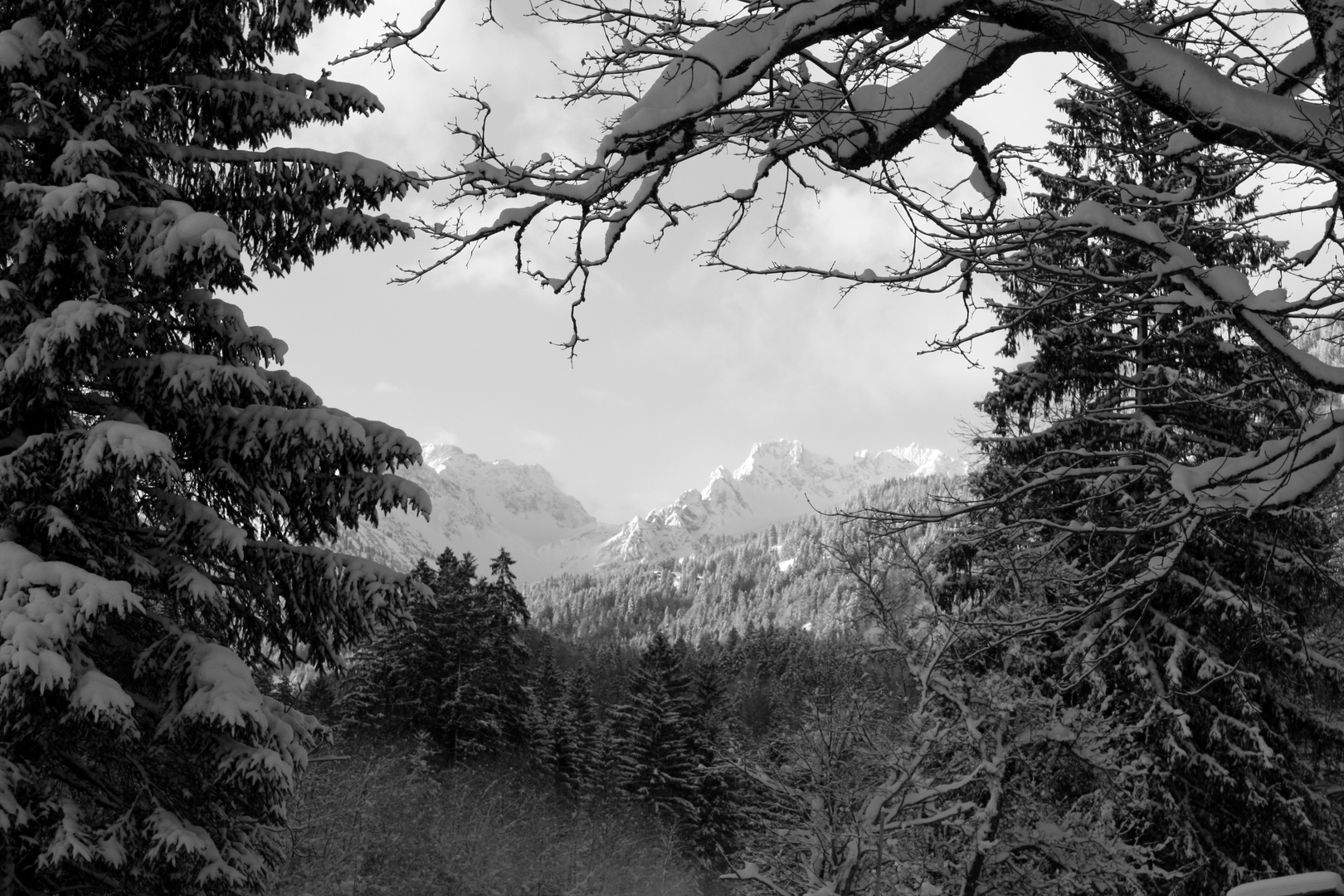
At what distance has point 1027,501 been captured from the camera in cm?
858

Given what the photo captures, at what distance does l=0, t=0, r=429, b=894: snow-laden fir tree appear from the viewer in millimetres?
4406

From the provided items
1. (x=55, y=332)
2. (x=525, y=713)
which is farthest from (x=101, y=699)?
(x=525, y=713)

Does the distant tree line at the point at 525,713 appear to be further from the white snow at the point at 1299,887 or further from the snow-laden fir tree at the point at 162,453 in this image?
the white snow at the point at 1299,887

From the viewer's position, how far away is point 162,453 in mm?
4535

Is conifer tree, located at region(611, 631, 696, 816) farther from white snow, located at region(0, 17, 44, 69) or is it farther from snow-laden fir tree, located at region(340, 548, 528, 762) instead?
white snow, located at region(0, 17, 44, 69)

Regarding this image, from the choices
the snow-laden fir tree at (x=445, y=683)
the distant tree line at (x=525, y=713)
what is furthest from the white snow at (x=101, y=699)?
the snow-laden fir tree at (x=445, y=683)

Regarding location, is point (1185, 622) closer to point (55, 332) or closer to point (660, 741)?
point (55, 332)

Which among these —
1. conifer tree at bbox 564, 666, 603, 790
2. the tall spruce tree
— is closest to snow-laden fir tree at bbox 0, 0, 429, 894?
the tall spruce tree

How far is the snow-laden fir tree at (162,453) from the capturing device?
441 cm

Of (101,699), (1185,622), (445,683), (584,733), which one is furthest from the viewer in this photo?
(584,733)

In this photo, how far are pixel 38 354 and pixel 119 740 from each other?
2.10 metres

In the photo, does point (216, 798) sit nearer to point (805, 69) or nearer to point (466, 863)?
point (805, 69)

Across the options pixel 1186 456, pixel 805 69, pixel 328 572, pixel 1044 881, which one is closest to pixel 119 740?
pixel 328 572

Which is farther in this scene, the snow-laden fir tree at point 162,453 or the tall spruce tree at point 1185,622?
the tall spruce tree at point 1185,622
